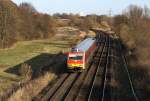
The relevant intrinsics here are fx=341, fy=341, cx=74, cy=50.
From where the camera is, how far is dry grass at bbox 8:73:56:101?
2197 cm

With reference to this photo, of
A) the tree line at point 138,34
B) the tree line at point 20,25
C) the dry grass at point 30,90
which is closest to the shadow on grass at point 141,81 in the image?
the tree line at point 138,34

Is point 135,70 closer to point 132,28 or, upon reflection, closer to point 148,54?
point 148,54

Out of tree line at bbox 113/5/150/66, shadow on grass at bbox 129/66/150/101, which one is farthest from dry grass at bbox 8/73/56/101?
tree line at bbox 113/5/150/66

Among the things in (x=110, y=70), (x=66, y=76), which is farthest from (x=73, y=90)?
(x=110, y=70)

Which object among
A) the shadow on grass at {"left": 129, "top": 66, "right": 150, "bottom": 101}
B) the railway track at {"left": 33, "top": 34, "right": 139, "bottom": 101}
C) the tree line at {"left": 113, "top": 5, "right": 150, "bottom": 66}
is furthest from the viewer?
the tree line at {"left": 113, "top": 5, "right": 150, "bottom": 66}

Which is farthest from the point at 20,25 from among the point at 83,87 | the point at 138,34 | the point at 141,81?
the point at 83,87

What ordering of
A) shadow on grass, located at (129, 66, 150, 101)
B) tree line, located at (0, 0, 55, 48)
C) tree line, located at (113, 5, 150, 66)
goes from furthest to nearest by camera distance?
1. tree line, located at (0, 0, 55, 48)
2. tree line, located at (113, 5, 150, 66)
3. shadow on grass, located at (129, 66, 150, 101)

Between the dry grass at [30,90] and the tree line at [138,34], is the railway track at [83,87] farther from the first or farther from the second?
the tree line at [138,34]

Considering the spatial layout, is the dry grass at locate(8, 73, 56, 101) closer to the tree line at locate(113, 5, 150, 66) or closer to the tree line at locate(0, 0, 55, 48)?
the tree line at locate(113, 5, 150, 66)

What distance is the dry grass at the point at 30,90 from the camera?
22.0m

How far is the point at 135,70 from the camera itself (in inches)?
1401

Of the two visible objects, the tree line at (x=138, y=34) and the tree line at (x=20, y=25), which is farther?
the tree line at (x=20, y=25)

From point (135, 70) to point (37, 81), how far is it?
12.9 metres

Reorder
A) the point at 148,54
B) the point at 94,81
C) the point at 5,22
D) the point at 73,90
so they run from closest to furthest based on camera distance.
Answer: the point at 73,90, the point at 94,81, the point at 148,54, the point at 5,22
